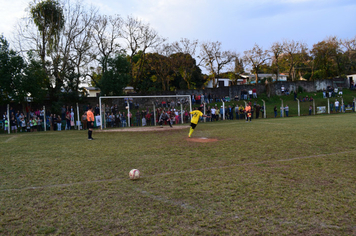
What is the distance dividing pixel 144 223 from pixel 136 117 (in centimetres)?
2014

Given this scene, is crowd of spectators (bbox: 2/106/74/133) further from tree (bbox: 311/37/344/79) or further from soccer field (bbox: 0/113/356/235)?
tree (bbox: 311/37/344/79)

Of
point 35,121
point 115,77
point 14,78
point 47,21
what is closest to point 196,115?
point 35,121

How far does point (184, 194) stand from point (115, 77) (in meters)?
28.9

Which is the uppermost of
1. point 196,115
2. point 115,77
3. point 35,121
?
point 115,77

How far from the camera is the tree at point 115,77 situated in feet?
105

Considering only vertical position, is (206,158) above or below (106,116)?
below

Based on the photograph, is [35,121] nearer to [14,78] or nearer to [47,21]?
[14,78]

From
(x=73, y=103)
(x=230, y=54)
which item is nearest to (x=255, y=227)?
(x=73, y=103)

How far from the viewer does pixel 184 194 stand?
5109 millimetres

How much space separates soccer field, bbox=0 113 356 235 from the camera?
3.79 metres

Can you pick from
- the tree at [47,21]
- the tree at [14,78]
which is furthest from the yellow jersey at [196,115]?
the tree at [47,21]

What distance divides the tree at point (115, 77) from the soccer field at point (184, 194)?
23.7 metres

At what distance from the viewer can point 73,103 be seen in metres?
30.3

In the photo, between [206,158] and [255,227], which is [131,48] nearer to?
[206,158]
